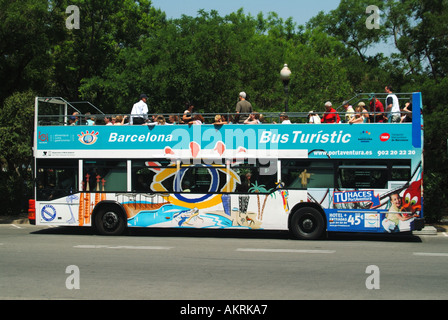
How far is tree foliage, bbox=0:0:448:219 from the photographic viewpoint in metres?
22.1

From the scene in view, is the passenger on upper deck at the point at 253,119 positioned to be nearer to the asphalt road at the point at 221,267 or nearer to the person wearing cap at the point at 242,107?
the person wearing cap at the point at 242,107

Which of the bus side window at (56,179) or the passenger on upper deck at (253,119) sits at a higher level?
the passenger on upper deck at (253,119)

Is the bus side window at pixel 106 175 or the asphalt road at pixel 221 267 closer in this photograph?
the asphalt road at pixel 221 267

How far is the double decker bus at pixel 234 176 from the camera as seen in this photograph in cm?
1416

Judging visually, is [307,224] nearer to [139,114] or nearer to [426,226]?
[426,226]

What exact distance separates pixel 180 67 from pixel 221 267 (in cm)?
1440

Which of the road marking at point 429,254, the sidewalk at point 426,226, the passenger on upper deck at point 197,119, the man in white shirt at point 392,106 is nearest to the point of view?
the road marking at point 429,254

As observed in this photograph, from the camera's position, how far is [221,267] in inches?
404

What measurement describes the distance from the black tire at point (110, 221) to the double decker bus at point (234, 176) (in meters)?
0.03

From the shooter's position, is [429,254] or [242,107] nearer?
[429,254]

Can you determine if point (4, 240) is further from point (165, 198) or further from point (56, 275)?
point (56, 275)

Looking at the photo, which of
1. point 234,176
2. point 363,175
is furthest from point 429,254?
point 234,176

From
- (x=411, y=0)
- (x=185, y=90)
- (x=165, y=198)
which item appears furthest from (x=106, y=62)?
(x=165, y=198)

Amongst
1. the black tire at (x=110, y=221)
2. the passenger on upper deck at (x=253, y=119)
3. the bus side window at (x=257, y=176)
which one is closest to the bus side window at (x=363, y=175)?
the bus side window at (x=257, y=176)
